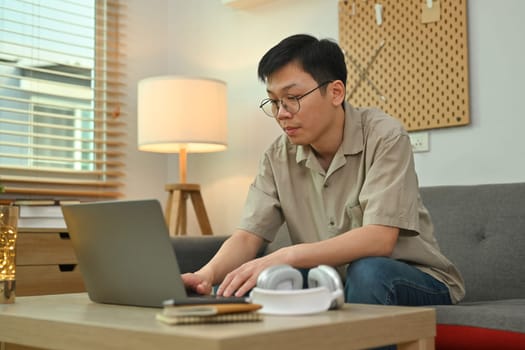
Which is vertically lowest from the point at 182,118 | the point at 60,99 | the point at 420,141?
the point at 420,141

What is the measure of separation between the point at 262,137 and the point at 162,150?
474 millimetres

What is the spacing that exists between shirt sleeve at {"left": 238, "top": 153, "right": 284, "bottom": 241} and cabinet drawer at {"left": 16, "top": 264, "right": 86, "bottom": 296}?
3.88 feet

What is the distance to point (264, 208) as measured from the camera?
80.2 inches

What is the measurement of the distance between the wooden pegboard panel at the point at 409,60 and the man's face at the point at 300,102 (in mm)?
971

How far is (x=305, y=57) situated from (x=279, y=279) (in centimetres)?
79

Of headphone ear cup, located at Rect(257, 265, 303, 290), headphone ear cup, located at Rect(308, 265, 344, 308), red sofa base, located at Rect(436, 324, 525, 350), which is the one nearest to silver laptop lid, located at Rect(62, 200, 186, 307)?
headphone ear cup, located at Rect(257, 265, 303, 290)

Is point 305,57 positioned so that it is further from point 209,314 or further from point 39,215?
point 39,215

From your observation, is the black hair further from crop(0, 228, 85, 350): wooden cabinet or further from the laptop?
crop(0, 228, 85, 350): wooden cabinet

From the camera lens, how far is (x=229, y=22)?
12.3ft

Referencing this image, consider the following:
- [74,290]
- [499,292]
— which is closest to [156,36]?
[74,290]

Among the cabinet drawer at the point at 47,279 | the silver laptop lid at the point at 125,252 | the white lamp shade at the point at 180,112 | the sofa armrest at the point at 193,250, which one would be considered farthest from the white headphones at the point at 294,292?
the white lamp shade at the point at 180,112

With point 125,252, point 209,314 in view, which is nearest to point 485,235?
point 125,252

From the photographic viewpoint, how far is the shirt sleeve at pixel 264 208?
202 centimetres

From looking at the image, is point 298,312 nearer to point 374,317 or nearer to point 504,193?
point 374,317
